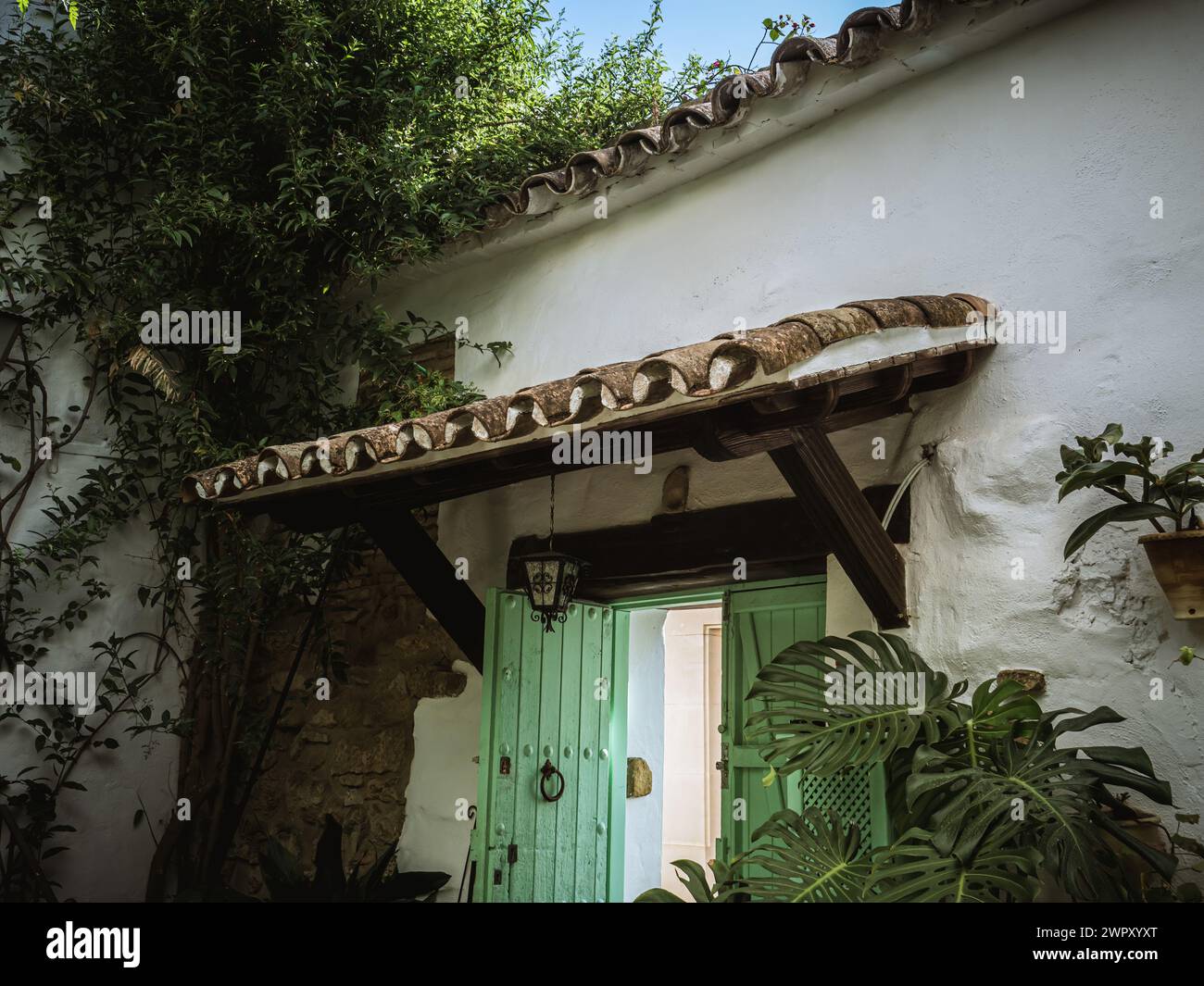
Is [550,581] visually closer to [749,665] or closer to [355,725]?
[749,665]

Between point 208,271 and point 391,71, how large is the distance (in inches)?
56.3

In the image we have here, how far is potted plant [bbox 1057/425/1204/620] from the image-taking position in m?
2.58

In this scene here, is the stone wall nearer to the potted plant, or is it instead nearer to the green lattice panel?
the green lattice panel

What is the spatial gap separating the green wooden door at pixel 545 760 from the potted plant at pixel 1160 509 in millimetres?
2190

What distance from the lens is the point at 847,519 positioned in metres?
3.05

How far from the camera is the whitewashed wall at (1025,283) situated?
2893 millimetres

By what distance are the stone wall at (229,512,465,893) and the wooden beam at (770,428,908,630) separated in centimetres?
222

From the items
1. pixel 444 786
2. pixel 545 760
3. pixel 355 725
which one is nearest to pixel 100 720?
pixel 355 725

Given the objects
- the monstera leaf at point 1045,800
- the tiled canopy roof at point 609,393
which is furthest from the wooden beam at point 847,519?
the monstera leaf at point 1045,800

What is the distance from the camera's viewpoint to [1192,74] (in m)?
3.00

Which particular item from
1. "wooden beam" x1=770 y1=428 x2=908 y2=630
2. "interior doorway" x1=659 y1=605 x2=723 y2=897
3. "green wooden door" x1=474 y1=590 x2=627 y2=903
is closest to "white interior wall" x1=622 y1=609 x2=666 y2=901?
"green wooden door" x1=474 y1=590 x2=627 y2=903

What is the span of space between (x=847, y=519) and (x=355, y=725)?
10.1 feet
